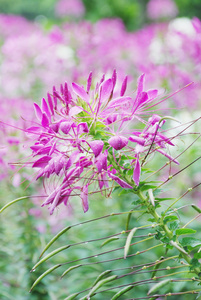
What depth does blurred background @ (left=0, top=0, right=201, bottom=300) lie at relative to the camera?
1.24 m

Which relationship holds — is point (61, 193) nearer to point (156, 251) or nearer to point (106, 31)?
point (156, 251)

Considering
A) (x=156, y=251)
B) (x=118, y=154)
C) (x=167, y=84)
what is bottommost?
(x=156, y=251)

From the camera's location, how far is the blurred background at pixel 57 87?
124cm

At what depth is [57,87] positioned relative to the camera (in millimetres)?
1980

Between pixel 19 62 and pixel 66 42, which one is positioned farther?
pixel 19 62

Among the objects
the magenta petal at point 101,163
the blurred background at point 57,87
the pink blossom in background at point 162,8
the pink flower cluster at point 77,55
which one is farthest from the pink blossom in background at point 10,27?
the magenta petal at point 101,163

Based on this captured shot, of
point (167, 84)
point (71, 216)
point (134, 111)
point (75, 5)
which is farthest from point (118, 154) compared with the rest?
point (75, 5)

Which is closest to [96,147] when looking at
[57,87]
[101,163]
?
[101,163]

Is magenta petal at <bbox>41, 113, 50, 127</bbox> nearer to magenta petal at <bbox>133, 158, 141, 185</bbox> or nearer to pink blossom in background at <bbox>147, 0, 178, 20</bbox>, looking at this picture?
magenta petal at <bbox>133, 158, 141, 185</bbox>

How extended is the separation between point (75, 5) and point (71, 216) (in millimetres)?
2912

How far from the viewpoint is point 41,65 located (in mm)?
2414

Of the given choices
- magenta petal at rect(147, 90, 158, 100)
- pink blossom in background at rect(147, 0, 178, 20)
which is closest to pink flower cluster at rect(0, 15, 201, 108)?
magenta petal at rect(147, 90, 158, 100)

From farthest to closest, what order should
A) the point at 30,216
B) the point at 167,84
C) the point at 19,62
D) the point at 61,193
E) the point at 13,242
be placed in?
the point at 19,62 < the point at 167,84 < the point at 13,242 < the point at 30,216 < the point at 61,193

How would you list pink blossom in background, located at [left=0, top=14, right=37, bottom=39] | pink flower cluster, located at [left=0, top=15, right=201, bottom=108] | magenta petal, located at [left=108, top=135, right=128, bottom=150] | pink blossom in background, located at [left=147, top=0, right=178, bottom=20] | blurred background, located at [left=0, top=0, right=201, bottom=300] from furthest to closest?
pink blossom in background, located at [left=147, top=0, right=178, bottom=20], pink blossom in background, located at [left=0, top=14, right=37, bottom=39], pink flower cluster, located at [left=0, top=15, right=201, bottom=108], blurred background, located at [left=0, top=0, right=201, bottom=300], magenta petal, located at [left=108, top=135, right=128, bottom=150]
